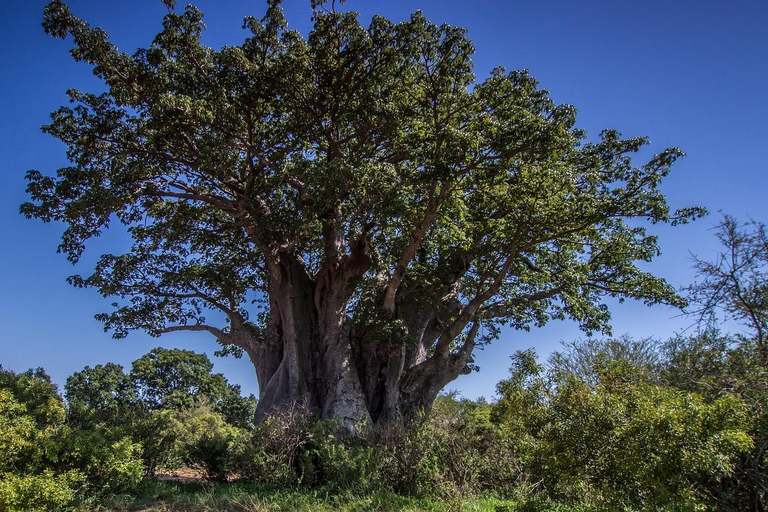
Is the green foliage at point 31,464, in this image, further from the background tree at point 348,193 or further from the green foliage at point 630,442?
the green foliage at point 630,442

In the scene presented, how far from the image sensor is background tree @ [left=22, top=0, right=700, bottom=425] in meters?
9.48

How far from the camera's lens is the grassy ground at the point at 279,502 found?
683 cm

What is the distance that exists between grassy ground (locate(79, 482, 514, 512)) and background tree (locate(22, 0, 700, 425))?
10.0 ft

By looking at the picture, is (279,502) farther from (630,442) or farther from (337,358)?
(630,442)

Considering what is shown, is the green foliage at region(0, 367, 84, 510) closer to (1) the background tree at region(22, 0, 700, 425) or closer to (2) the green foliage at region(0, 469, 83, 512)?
(2) the green foliage at region(0, 469, 83, 512)

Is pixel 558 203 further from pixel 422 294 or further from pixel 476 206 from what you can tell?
pixel 422 294

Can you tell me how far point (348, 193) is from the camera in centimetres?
1107

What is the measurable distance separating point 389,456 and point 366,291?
5.85 metres

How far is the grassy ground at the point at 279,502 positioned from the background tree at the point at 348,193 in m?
3.05

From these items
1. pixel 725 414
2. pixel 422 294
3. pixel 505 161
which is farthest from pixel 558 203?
pixel 725 414

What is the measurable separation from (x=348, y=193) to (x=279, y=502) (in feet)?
21.8

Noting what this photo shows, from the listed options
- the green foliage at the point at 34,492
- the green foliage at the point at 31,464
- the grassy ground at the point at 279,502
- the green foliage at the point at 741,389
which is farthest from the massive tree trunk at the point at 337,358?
the green foliage at the point at 741,389

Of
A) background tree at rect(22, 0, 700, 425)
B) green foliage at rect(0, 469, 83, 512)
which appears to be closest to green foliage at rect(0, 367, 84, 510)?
green foliage at rect(0, 469, 83, 512)

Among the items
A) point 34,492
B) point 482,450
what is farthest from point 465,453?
point 34,492
